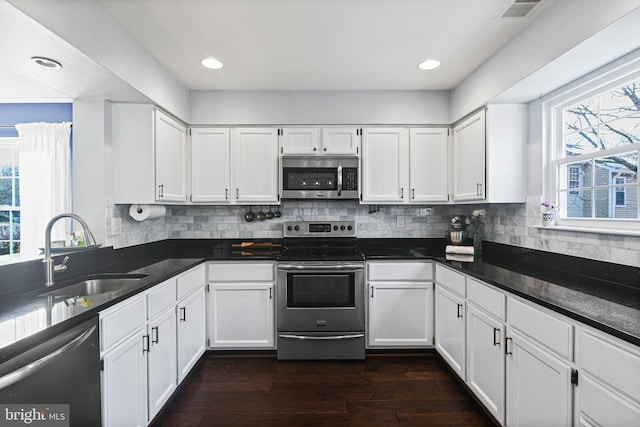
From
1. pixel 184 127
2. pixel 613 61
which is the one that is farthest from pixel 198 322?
pixel 613 61

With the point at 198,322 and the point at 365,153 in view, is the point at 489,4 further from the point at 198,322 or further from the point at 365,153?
the point at 198,322

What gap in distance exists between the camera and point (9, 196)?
3352mm

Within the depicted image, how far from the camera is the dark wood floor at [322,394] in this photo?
204 cm

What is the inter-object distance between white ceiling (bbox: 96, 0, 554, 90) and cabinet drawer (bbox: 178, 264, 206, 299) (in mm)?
1635

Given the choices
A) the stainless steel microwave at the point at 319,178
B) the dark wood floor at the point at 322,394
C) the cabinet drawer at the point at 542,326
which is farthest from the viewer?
the stainless steel microwave at the point at 319,178

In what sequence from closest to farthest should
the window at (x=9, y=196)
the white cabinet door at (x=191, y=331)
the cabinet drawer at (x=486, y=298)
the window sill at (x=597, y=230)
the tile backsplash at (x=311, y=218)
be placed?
the window sill at (x=597, y=230) < the cabinet drawer at (x=486, y=298) < the white cabinet door at (x=191, y=331) < the window at (x=9, y=196) < the tile backsplash at (x=311, y=218)

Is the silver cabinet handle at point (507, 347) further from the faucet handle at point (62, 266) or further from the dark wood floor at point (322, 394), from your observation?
the faucet handle at point (62, 266)

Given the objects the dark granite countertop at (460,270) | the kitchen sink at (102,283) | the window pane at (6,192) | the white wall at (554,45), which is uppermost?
the white wall at (554,45)

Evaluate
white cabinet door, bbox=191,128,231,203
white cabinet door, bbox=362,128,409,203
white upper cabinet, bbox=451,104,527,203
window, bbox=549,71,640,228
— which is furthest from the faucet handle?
window, bbox=549,71,640,228

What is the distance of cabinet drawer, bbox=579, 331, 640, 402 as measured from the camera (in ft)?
3.43

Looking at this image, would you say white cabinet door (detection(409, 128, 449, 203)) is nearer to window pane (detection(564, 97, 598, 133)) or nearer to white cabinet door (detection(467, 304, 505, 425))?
window pane (detection(564, 97, 598, 133))

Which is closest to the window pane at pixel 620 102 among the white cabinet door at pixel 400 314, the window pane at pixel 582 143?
the window pane at pixel 582 143

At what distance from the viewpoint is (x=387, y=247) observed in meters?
3.46

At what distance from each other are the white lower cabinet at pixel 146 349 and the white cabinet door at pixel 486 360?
1.98 metres
